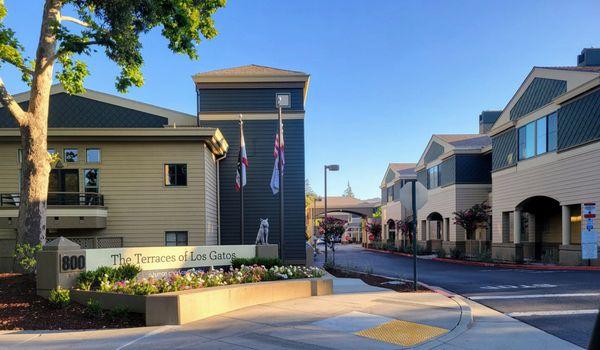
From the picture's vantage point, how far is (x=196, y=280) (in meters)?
9.24

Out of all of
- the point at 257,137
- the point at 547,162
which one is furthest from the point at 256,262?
the point at 547,162

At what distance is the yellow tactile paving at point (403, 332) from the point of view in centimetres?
664

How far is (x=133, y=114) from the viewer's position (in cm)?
2053

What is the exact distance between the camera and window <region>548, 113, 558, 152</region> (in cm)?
2167

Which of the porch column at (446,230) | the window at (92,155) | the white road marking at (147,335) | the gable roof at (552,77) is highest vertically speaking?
the gable roof at (552,77)

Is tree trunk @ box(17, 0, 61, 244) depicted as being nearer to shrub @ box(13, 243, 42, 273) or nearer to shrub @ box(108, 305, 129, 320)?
shrub @ box(13, 243, 42, 273)

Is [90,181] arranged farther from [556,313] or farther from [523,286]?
[556,313]

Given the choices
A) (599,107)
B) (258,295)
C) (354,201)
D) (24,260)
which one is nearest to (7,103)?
(24,260)

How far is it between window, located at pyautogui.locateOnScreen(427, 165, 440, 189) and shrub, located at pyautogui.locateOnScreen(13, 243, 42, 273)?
3284 centimetres

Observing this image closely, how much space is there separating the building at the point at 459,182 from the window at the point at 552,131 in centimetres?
879

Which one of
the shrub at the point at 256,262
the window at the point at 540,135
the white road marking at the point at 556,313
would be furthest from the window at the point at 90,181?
the window at the point at 540,135

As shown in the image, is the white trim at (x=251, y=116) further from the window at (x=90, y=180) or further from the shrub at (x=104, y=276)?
the shrub at (x=104, y=276)

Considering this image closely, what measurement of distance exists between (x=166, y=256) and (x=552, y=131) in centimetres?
2107

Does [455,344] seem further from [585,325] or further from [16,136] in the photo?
[16,136]
